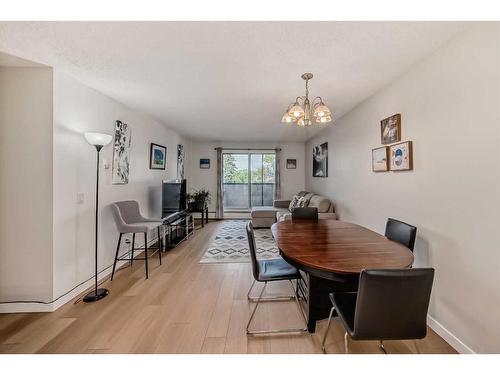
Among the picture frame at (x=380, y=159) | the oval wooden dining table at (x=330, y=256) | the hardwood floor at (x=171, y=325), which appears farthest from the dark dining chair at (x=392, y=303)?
the picture frame at (x=380, y=159)

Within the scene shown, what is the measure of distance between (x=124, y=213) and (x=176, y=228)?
1.50 m

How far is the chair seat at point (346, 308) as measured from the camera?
1.21 metres

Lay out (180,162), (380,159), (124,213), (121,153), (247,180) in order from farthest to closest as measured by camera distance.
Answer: (247,180) < (180,162) < (121,153) < (124,213) < (380,159)

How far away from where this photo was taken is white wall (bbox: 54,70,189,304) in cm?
213

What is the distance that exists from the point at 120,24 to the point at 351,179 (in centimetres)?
335

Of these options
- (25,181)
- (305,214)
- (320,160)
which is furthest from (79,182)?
(320,160)

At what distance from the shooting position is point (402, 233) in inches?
73.9

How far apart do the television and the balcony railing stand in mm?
2437

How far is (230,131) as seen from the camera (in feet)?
16.5

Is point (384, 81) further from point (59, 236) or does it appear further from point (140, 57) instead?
point (59, 236)

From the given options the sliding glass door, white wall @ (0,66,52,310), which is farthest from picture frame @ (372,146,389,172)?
the sliding glass door

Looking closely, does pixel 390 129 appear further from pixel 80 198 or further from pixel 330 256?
pixel 80 198

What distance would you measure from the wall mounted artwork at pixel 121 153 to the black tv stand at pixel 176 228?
91 centimetres

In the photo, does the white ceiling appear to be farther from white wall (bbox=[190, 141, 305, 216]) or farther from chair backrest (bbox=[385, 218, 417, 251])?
white wall (bbox=[190, 141, 305, 216])
